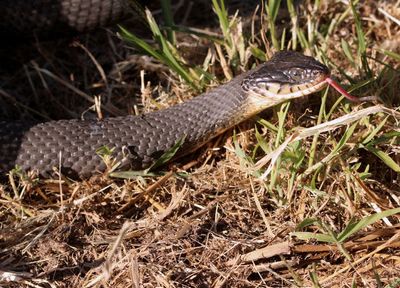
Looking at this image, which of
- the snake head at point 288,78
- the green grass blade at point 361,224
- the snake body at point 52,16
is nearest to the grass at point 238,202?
the green grass blade at point 361,224

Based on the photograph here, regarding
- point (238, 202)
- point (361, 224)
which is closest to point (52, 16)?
point (238, 202)

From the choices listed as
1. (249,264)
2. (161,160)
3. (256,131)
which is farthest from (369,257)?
(161,160)

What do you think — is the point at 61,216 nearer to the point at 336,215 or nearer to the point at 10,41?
the point at 336,215

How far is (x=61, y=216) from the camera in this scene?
390 centimetres

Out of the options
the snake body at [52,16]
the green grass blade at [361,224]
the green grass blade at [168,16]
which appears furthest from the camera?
the snake body at [52,16]

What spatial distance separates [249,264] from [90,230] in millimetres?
909

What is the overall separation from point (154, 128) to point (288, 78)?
88 cm

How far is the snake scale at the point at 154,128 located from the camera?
4188mm

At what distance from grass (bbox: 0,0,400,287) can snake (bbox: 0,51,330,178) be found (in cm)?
10

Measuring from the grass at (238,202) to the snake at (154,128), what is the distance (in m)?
0.10

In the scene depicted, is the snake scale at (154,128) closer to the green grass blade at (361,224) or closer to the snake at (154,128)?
the snake at (154,128)

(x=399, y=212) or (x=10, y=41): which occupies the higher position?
(x=10, y=41)

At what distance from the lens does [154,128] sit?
4.34 meters

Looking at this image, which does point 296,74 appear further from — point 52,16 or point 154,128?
point 52,16
